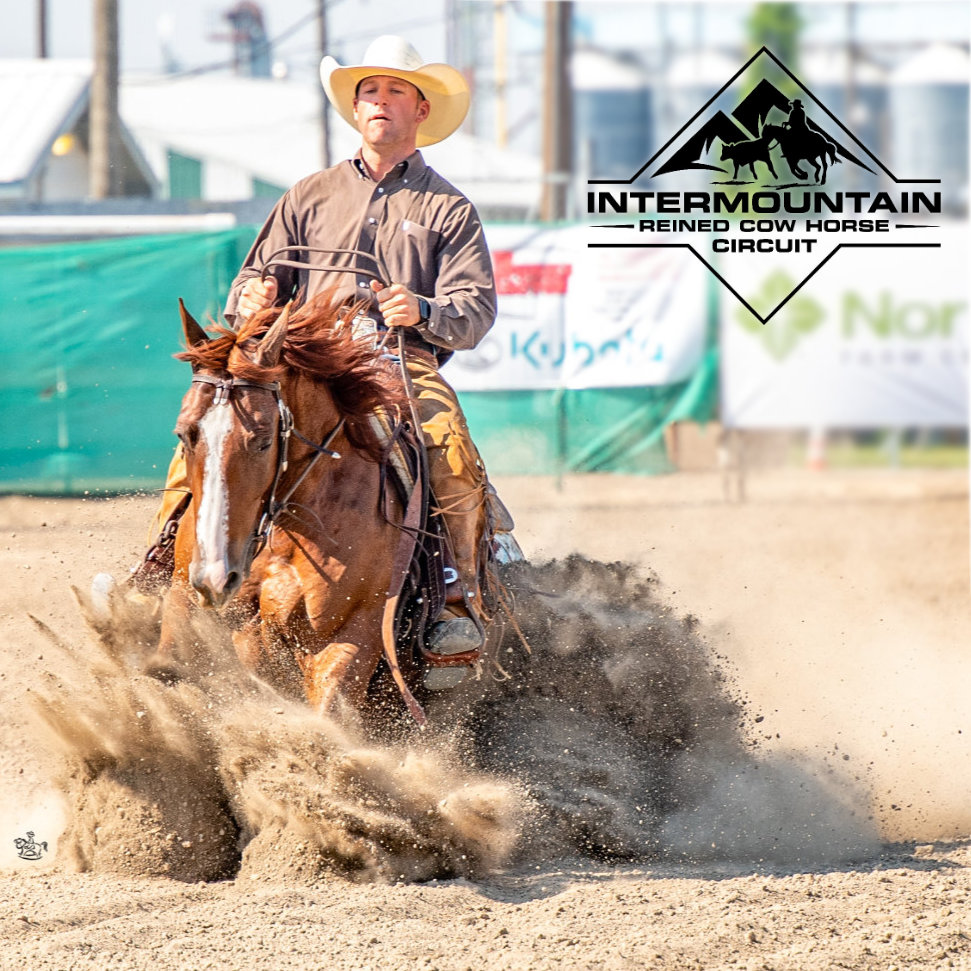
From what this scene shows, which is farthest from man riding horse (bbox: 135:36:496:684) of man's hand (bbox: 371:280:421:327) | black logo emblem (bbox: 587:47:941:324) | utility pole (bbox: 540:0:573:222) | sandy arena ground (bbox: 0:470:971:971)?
utility pole (bbox: 540:0:573:222)

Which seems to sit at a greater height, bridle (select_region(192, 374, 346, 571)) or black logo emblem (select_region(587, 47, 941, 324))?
black logo emblem (select_region(587, 47, 941, 324))

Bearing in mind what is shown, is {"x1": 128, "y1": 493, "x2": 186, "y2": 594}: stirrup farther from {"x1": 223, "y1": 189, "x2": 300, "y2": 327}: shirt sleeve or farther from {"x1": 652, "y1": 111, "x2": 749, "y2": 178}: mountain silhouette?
{"x1": 652, "y1": 111, "x2": 749, "y2": 178}: mountain silhouette

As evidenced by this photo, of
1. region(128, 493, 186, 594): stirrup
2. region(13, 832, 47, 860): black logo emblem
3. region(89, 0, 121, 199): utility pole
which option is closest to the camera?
region(128, 493, 186, 594): stirrup

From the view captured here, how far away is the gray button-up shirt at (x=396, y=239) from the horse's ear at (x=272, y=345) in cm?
77

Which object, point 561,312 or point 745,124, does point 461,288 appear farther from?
point 745,124

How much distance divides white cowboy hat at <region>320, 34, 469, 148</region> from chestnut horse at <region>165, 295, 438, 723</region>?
1.13 metres

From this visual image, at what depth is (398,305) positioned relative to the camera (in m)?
4.15

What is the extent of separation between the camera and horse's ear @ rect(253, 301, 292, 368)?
3.61 meters

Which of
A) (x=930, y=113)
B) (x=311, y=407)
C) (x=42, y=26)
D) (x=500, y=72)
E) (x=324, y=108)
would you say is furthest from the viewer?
(x=930, y=113)

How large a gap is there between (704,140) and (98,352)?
5.76m

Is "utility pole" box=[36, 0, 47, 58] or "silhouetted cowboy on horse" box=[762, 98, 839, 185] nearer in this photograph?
"silhouetted cowboy on horse" box=[762, 98, 839, 185]

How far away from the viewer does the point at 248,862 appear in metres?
3.91

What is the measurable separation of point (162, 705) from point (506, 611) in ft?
4.06

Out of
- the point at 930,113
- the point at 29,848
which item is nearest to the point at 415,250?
the point at 29,848
